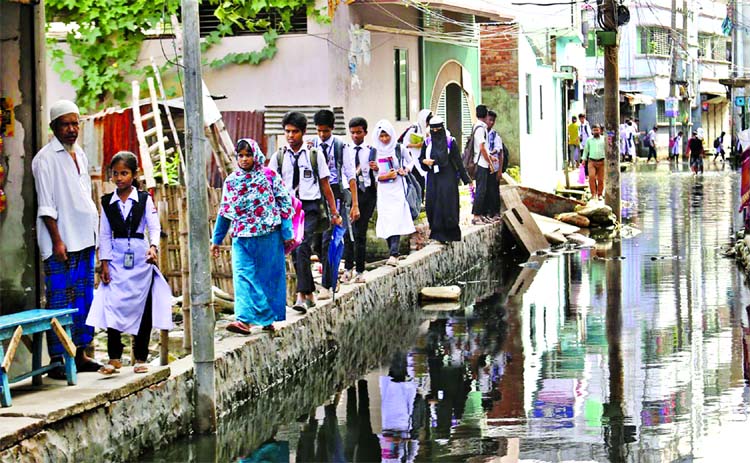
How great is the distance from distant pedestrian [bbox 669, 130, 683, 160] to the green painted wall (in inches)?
1370

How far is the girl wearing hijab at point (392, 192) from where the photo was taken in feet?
50.7

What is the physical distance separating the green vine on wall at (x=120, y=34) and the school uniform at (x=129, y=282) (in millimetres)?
10327

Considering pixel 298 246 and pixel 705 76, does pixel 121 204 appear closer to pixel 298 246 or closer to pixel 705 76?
pixel 298 246

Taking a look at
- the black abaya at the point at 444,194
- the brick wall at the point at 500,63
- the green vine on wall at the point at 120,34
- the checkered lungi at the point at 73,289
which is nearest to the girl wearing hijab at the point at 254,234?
the checkered lungi at the point at 73,289

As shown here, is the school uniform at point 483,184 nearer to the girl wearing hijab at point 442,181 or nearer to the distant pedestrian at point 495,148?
the distant pedestrian at point 495,148

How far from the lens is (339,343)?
40.0 feet

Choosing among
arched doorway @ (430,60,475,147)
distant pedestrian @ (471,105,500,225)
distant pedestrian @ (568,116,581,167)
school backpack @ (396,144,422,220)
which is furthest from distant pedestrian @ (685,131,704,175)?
school backpack @ (396,144,422,220)

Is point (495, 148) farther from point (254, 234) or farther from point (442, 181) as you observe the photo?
point (254, 234)

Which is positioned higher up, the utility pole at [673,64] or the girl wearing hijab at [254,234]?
the utility pole at [673,64]

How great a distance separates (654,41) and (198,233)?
6310 centimetres

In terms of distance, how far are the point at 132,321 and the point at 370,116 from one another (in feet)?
44.1

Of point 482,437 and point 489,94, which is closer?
point 482,437

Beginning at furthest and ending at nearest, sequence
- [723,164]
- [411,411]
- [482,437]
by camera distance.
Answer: [723,164]
[411,411]
[482,437]

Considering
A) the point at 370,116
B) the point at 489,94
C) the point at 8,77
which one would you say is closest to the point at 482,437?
the point at 8,77
